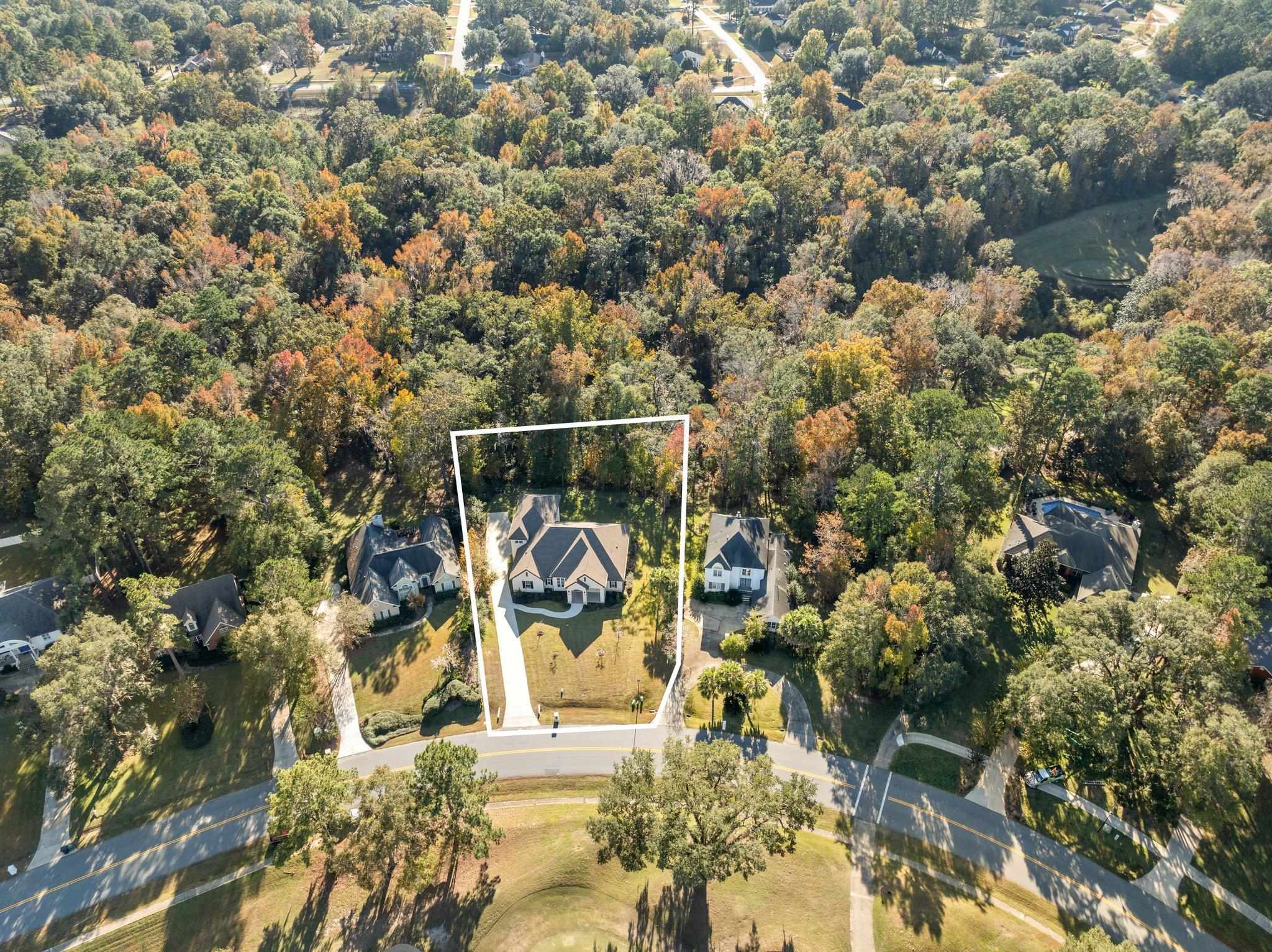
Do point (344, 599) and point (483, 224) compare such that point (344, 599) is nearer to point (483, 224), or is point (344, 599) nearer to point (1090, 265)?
point (483, 224)

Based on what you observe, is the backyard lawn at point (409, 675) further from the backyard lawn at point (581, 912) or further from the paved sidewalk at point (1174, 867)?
the paved sidewalk at point (1174, 867)

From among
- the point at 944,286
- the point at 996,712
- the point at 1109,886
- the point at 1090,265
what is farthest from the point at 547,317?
the point at 1090,265

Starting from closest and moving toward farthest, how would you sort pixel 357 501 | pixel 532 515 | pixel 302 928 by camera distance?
pixel 302 928
pixel 532 515
pixel 357 501

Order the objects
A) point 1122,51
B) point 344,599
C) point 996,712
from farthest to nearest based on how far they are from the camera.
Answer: point 1122,51, point 344,599, point 996,712

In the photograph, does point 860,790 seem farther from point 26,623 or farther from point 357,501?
point 26,623

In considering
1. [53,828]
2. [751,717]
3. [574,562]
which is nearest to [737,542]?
[574,562]

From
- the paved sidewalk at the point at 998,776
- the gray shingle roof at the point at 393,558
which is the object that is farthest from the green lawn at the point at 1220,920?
the gray shingle roof at the point at 393,558
